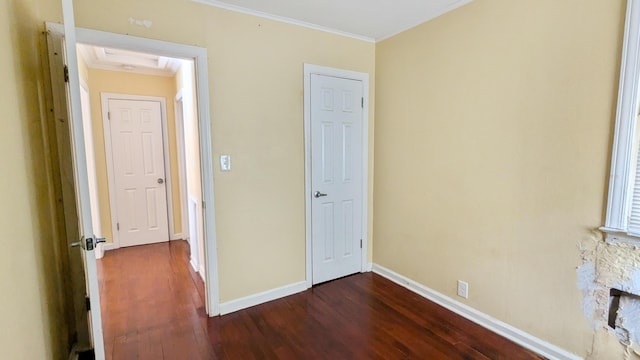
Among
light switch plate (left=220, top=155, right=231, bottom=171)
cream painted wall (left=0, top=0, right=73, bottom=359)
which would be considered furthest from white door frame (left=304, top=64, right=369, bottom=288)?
cream painted wall (left=0, top=0, right=73, bottom=359)

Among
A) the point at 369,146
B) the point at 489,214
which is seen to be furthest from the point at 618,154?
the point at 369,146

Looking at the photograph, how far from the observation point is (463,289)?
8.27ft

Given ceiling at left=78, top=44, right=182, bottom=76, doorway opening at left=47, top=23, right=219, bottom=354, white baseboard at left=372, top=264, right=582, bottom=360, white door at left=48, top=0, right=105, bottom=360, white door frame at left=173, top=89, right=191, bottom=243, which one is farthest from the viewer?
white door frame at left=173, top=89, right=191, bottom=243

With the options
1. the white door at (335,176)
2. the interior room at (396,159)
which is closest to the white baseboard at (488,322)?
the interior room at (396,159)

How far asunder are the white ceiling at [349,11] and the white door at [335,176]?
0.47m

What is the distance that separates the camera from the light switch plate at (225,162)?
97.6 inches

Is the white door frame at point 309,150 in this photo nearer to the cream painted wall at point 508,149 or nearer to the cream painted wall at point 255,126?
the cream painted wall at point 255,126

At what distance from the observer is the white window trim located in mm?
1586

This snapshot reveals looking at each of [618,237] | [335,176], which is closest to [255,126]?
[335,176]

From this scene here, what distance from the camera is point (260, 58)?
258 centimetres

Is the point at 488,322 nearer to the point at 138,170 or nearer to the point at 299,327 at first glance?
the point at 299,327

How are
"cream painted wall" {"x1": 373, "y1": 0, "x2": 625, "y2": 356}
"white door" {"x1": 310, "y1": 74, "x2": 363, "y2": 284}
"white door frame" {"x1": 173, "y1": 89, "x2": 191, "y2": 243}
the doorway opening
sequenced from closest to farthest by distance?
1. the doorway opening
2. "cream painted wall" {"x1": 373, "y1": 0, "x2": 625, "y2": 356}
3. "white door" {"x1": 310, "y1": 74, "x2": 363, "y2": 284}
4. "white door frame" {"x1": 173, "y1": 89, "x2": 191, "y2": 243}

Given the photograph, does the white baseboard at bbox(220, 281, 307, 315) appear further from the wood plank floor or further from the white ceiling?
the white ceiling

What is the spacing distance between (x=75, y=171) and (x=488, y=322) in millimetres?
2863
